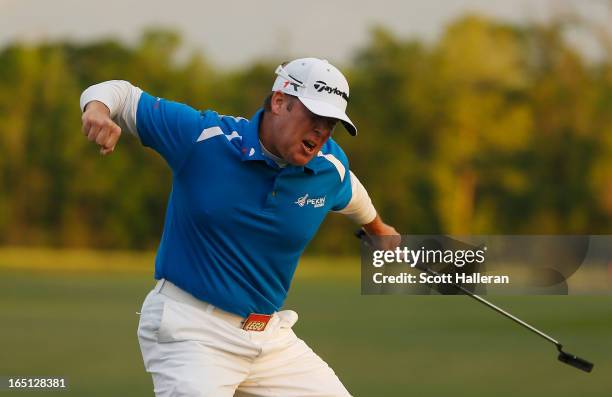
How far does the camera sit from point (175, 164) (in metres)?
5.18

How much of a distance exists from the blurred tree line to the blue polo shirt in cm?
3682

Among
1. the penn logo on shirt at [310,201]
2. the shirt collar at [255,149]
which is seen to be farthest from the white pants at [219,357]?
the shirt collar at [255,149]

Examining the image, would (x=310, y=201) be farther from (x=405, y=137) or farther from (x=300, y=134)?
(x=405, y=137)

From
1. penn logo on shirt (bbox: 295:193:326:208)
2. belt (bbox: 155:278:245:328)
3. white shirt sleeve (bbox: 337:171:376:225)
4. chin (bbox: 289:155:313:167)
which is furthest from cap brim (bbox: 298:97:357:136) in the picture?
belt (bbox: 155:278:245:328)

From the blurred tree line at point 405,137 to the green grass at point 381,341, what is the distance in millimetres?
17246

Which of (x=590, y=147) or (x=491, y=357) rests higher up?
(x=590, y=147)

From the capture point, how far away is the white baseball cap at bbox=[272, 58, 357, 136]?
16.5 feet

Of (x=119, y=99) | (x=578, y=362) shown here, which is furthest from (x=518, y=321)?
(x=119, y=99)

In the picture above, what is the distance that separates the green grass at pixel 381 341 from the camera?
Result: 37.0ft

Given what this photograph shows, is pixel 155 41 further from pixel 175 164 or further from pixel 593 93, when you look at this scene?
pixel 175 164

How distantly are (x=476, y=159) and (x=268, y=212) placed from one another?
41.1m

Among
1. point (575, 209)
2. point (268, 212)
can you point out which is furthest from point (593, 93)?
point (268, 212)

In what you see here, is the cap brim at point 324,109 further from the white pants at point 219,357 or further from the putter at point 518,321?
the putter at point 518,321

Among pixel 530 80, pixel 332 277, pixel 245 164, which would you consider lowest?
pixel 332 277
